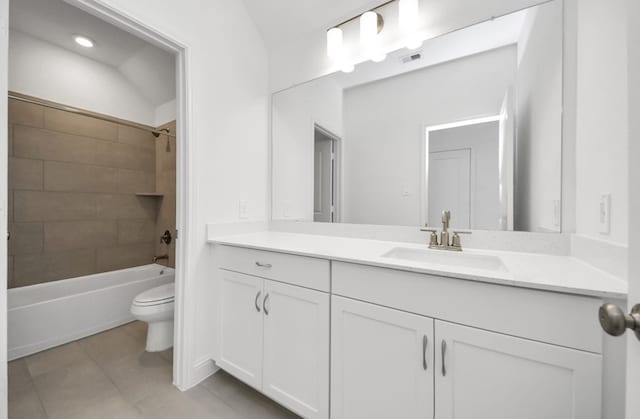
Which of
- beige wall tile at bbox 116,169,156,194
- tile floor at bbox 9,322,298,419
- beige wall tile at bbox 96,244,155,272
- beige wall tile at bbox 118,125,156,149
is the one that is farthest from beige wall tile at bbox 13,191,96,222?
tile floor at bbox 9,322,298,419

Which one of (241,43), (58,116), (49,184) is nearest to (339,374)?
(241,43)

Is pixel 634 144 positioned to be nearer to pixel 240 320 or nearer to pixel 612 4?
pixel 612 4

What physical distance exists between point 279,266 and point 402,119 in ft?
3.78

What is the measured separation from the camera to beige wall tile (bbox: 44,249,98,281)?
219cm

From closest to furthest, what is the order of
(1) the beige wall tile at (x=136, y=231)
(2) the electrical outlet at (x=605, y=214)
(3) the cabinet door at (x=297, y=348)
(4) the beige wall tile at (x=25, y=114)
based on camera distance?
(2) the electrical outlet at (x=605, y=214) → (3) the cabinet door at (x=297, y=348) → (4) the beige wall tile at (x=25, y=114) → (1) the beige wall tile at (x=136, y=231)

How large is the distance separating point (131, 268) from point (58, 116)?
1.58m

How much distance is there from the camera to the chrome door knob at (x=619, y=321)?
14.8 inches

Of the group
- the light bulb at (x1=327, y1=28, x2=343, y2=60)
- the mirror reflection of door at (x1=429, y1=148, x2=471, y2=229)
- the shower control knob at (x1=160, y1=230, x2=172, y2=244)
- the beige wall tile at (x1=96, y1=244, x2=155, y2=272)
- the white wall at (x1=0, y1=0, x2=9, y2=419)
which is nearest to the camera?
the white wall at (x1=0, y1=0, x2=9, y2=419)

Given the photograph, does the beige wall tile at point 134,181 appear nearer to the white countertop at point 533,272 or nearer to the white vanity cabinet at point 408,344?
the white vanity cabinet at point 408,344

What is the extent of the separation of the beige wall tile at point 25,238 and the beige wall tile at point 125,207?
445 millimetres

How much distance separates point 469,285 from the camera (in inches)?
31.5

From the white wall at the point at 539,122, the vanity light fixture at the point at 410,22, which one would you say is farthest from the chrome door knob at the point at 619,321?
the vanity light fixture at the point at 410,22

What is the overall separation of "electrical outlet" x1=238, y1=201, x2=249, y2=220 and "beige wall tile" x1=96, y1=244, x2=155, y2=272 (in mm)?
1802

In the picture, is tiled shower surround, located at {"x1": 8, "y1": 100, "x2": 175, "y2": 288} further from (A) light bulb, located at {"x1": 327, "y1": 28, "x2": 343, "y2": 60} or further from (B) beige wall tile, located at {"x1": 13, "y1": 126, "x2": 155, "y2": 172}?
(A) light bulb, located at {"x1": 327, "y1": 28, "x2": 343, "y2": 60}
